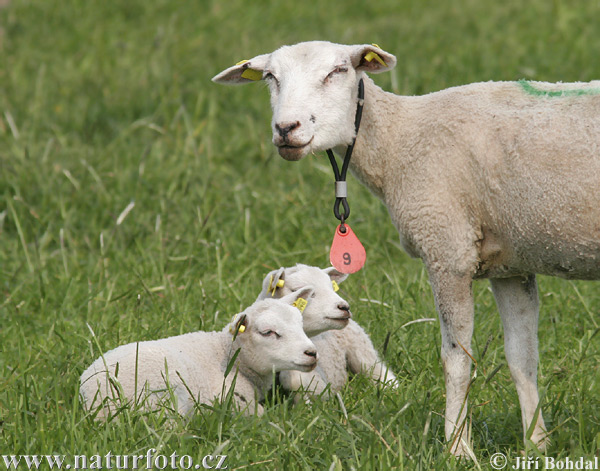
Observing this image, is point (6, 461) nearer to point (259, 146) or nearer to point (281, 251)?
point (281, 251)

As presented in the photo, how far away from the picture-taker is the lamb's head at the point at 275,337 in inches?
153

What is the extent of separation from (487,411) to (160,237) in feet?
8.96

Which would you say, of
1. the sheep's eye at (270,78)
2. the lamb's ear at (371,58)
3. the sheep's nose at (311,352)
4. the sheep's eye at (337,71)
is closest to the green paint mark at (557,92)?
the lamb's ear at (371,58)

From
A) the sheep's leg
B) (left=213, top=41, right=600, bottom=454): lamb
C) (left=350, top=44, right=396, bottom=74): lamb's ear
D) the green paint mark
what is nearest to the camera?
(left=213, top=41, right=600, bottom=454): lamb

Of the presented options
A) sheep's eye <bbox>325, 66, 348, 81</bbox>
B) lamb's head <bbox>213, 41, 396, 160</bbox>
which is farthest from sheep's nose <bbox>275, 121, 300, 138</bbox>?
sheep's eye <bbox>325, 66, 348, 81</bbox>

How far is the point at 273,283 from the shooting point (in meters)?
4.34

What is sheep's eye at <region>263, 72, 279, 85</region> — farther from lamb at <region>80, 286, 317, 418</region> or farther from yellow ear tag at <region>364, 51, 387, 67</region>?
lamb at <region>80, 286, 317, 418</region>

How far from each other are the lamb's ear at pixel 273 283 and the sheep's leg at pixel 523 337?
1.09m

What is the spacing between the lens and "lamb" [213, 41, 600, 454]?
3400mm

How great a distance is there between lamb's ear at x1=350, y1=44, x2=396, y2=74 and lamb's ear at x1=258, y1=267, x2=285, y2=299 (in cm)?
108

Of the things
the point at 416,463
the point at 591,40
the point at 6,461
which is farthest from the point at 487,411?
the point at 591,40

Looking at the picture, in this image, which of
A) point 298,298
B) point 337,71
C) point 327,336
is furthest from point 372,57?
point 327,336

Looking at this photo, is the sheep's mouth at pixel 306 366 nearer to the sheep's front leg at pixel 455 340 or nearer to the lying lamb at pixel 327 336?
the lying lamb at pixel 327 336

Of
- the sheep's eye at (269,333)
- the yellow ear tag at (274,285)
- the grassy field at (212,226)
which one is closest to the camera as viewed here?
the grassy field at (212,226)
